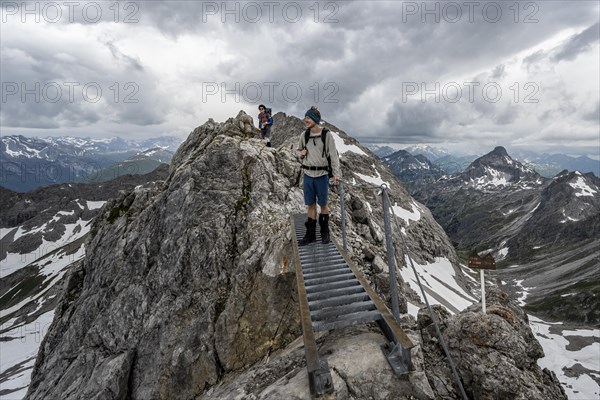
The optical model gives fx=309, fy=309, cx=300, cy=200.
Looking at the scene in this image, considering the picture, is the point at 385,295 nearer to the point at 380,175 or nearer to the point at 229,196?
the point at 229,196

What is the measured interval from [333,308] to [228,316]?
868 centimetres

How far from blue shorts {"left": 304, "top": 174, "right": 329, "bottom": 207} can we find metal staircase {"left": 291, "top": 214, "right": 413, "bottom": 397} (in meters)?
2.03

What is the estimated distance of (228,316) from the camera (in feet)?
47.6

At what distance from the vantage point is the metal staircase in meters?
5.90

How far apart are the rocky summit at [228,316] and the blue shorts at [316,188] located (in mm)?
1878

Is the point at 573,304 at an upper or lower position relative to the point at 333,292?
lower

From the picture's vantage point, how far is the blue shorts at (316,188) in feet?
38.6

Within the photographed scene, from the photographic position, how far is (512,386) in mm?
7184

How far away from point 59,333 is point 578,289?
16601cm

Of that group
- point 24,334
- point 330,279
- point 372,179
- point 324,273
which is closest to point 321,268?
point 324,273

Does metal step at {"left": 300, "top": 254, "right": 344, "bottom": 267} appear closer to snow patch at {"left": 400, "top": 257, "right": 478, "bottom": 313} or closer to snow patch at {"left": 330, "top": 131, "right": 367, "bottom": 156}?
snow patch at {"left": 400, "top": 257, "right": 478, "bottom": 313}

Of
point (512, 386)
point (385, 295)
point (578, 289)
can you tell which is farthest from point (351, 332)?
point (578, 289)

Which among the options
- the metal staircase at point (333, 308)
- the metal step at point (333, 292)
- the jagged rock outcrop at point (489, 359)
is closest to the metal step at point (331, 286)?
the metal staircase at point (333, 308)

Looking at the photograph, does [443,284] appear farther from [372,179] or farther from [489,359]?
[489,359]
